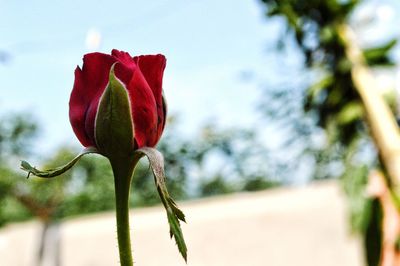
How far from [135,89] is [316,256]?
3.65 metres

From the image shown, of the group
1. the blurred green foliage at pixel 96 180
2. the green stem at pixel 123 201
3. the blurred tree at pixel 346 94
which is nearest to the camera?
the green stem at pixel 123 201

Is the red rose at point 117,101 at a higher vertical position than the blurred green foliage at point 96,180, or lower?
lower

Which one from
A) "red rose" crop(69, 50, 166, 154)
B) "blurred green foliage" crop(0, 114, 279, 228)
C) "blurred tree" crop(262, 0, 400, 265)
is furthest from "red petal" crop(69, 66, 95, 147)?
"blurred green foliage" crop(0, 114, 279, 228)

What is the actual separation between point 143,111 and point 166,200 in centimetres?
3

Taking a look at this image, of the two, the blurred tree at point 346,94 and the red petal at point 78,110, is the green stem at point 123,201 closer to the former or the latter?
the red petal at point 78,110

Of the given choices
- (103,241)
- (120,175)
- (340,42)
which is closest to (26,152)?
(103,241)

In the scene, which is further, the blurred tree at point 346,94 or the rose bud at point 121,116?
the blurred tree at point 346,94

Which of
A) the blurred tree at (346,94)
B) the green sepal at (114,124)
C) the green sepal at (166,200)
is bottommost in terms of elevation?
the green sepal at (166,200)

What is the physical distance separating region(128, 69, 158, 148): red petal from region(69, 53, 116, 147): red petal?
0.01 metres

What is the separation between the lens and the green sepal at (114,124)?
0.18m

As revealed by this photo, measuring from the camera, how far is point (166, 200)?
17 centimetres

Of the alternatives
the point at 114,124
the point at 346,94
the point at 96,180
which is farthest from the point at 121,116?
the point at 96,180

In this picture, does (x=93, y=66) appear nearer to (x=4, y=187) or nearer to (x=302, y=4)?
(x=302, y=4)

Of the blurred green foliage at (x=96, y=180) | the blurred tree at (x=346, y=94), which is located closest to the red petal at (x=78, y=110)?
the blurred tree at (x=346, y=94)
